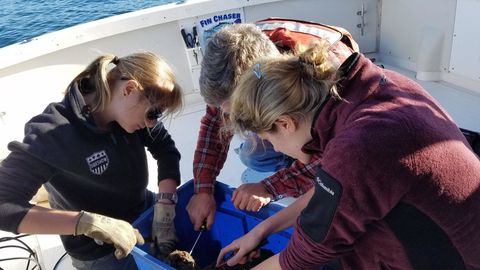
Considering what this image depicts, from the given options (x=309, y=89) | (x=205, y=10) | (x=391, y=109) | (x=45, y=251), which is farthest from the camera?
(x=205, y=10)

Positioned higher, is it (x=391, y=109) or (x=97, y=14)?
(x=391, y=109)

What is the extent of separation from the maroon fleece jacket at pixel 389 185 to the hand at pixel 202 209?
0.52 m

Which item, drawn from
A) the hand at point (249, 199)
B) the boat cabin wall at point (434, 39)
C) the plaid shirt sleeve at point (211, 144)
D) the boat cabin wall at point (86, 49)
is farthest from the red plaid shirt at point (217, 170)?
the boat cabin wall at point (434, 39)

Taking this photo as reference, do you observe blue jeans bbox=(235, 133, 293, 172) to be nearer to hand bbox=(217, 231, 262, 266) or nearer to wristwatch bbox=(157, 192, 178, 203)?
wristwatch bbox=(157, 192, 178, 203)

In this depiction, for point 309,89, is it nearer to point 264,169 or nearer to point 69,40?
point 264,169

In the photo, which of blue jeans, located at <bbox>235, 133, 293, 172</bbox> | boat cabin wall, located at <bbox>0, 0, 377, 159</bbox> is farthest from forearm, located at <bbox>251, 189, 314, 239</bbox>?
boat cabin wall, located at <bbox>0, 0, 377, 159</bbox>

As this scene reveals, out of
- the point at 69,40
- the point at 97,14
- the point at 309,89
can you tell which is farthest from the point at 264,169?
the point at 97,14

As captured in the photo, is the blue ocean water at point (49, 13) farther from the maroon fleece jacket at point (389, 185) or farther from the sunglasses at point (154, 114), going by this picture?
the maroon fleece jacket at point (389, 185)

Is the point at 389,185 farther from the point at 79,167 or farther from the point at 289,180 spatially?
the point at 79,167

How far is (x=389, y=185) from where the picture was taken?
2.53 ft

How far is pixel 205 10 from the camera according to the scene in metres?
2.92

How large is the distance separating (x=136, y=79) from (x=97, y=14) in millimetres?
7555

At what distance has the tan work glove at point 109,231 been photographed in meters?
1.18

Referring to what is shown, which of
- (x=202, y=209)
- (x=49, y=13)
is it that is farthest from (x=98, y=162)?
(x=49, y=13)
